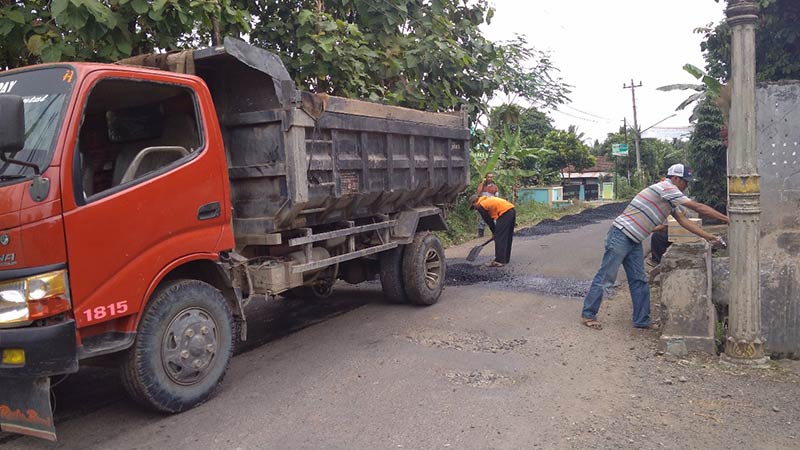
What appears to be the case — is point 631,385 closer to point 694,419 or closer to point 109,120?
point 694,419

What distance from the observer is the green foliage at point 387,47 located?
7.68m

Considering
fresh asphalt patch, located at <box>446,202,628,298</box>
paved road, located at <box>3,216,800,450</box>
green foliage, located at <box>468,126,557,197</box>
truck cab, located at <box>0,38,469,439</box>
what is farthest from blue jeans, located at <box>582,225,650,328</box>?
green foliage, located at <box>468,126,557,197</box>

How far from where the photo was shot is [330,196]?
5453 millimetres

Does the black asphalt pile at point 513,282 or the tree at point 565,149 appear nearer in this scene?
the black asphalt pile at point 513,282

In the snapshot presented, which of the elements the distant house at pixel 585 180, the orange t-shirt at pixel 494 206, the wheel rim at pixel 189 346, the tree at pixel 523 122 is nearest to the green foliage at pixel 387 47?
the orange t-shirt at pixel 494 206

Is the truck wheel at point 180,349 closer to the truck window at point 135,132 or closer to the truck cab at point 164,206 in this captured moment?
the truck cab at point 164,206

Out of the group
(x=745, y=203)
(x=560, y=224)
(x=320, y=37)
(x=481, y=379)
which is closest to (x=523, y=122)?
→ (x=560, y=224)

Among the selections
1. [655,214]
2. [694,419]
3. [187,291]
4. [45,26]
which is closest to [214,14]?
[45,26]

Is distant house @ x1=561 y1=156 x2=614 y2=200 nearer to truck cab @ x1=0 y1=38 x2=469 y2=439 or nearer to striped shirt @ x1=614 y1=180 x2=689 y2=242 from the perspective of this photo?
striped shirt @ x1=614 y1=180 x2=689 y2=242

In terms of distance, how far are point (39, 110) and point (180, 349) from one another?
1.73 metres

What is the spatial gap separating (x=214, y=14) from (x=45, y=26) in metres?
1.48

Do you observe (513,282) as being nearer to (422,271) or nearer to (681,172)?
(422,271)

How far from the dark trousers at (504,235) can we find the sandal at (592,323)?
12.2 feet

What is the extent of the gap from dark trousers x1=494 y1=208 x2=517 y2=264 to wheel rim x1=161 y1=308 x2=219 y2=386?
6.50 meters
